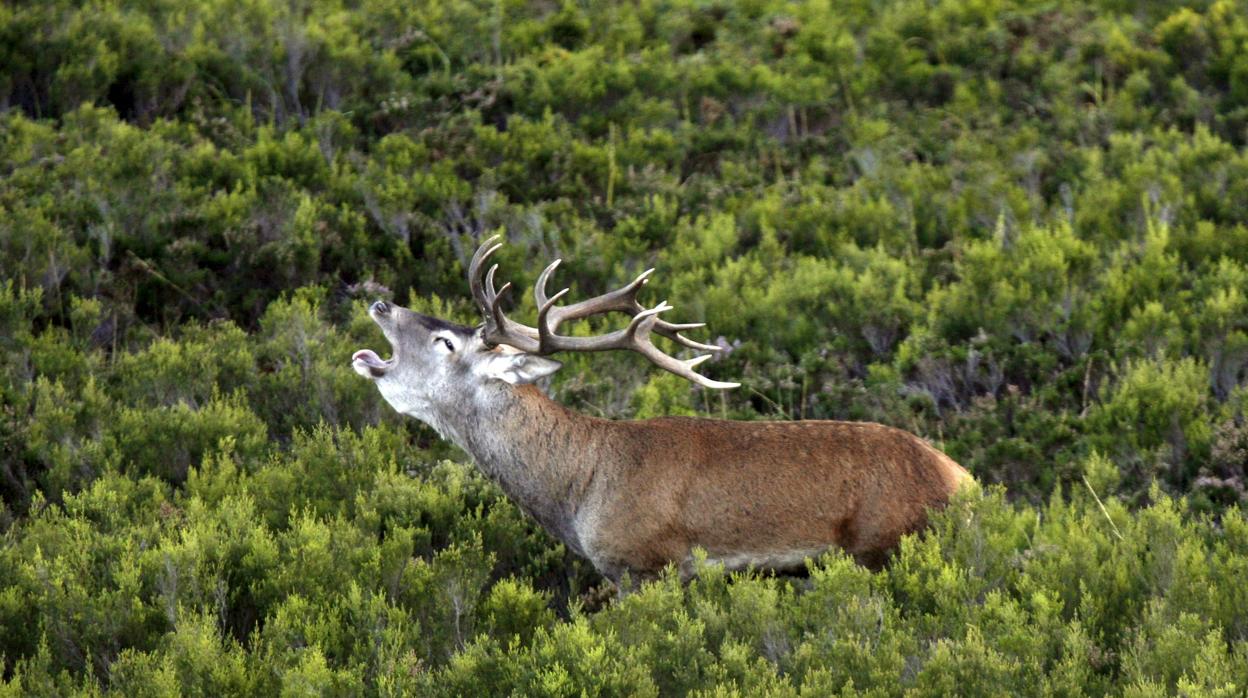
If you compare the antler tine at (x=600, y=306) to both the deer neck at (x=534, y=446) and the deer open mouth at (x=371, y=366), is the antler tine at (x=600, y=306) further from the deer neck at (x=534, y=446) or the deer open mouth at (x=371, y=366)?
the deer open mouth at (x=371, y=366)

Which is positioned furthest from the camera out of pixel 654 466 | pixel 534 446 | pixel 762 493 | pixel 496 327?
pixel 496 327

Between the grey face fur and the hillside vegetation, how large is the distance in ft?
1.78

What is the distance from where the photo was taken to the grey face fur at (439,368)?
23.0 ft

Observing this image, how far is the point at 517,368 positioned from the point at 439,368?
400 mm

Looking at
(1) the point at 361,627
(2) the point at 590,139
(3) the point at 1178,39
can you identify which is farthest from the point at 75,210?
(3) the point at 1178,39

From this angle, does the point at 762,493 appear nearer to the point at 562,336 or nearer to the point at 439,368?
the point at 562,336

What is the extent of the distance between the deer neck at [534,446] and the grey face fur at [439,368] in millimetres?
45

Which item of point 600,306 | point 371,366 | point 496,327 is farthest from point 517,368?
point 371,366

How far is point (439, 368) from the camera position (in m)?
7.15

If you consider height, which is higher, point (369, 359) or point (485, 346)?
point (485, 346)

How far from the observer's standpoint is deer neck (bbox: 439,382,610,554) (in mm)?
6816

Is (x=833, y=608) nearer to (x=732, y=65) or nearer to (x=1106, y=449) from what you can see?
(x=1106, y=449)

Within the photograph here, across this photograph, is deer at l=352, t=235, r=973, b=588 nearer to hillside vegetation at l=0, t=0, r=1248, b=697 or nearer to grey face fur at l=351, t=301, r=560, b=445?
grey face fur at l=351, t=301, r=560, b=445

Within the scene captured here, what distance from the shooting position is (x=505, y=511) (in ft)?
24.7
